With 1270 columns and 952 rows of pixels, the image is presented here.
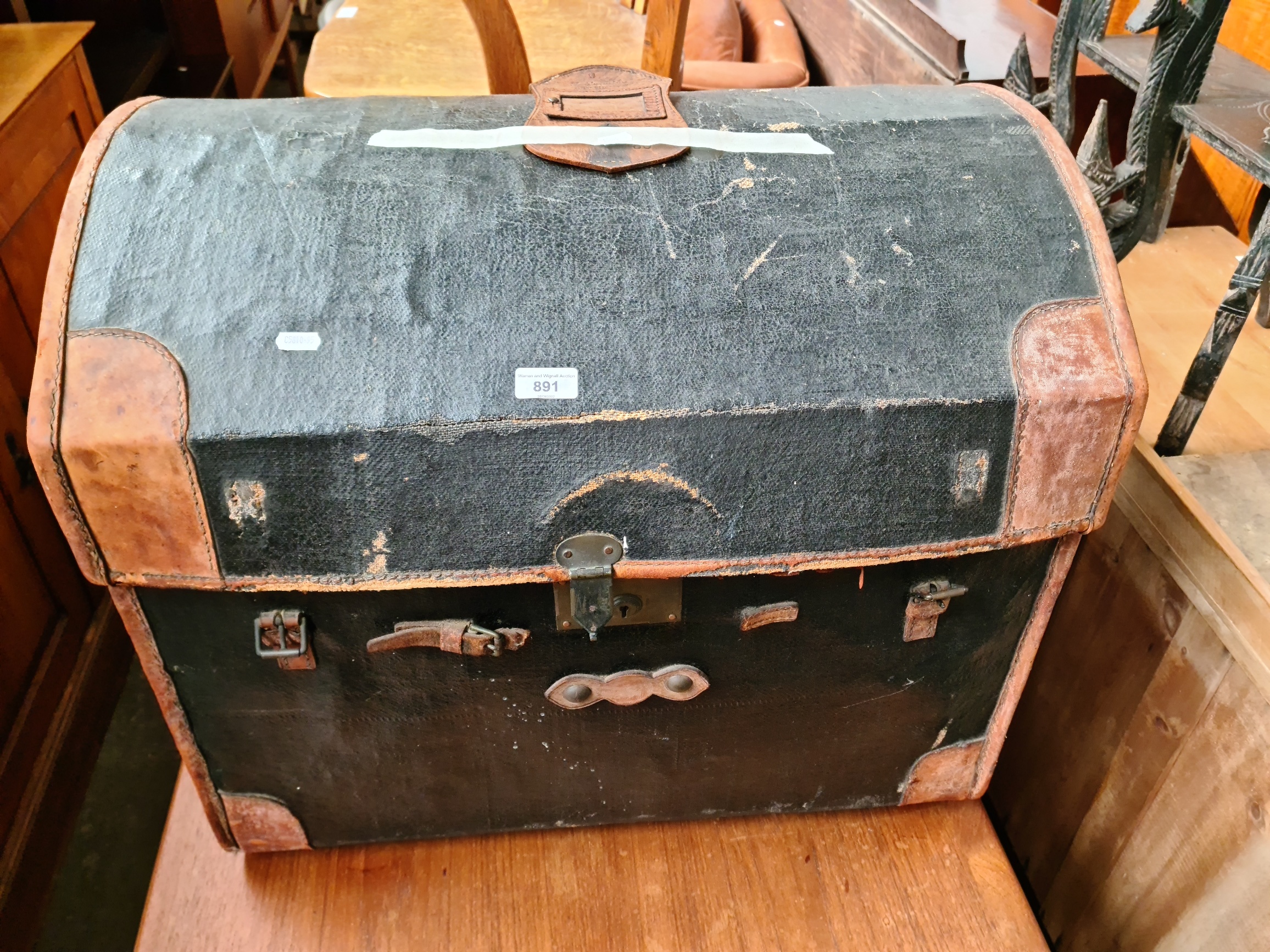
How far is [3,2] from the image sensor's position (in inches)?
72.6

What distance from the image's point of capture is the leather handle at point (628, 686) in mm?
875

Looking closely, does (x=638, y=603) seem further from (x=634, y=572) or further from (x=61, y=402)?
(x=61, y=402)

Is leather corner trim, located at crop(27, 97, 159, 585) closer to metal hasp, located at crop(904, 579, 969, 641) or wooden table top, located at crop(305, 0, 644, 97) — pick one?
metal hasp, located at crop(904, 579, 969, 641)

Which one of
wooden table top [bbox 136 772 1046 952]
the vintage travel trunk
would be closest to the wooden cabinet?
wooden table top [bbox 136 772 1046 952]

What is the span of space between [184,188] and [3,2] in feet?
4.81

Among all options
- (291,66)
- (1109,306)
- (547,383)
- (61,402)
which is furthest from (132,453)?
(291,66)

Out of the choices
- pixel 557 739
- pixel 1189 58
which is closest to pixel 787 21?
pixel 1189 58

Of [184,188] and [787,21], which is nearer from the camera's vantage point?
[184,188]

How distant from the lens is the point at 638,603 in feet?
2.72

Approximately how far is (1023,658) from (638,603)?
42cm

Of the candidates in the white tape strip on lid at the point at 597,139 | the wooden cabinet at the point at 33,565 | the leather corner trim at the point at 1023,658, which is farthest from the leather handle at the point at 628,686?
the wooden cabinet at the point at 33,565

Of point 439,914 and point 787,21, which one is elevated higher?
point 787,21

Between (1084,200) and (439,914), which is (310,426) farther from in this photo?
(1084,200)

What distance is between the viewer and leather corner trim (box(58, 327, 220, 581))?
0.71 meters
